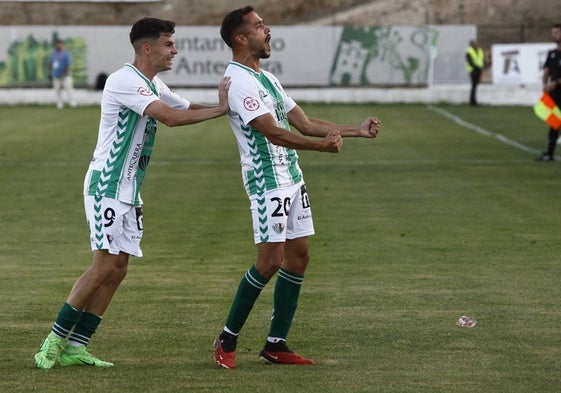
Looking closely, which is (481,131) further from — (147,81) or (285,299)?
(147,81)

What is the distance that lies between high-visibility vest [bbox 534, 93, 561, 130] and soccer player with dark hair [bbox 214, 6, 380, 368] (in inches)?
683

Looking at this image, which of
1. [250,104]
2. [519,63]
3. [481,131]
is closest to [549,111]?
[481,131]

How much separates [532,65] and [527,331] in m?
40.9

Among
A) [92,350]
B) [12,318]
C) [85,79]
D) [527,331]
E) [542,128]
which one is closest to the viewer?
[92,350]

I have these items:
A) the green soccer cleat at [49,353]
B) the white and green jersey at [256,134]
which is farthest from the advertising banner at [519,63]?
the green soccer cleat at [49,353]

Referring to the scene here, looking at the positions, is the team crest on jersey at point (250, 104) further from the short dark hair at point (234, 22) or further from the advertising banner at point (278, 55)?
the advertising banner at point (278, 55)

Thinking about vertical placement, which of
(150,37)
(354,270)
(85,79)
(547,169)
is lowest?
(85,79)

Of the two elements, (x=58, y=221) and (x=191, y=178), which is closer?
(x=58, y=221)

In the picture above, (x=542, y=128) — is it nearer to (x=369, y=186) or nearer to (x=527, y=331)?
(x=369, y=186)

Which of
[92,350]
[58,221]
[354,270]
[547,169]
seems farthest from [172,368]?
[547,169]

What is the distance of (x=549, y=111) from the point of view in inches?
1023

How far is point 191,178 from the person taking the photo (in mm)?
22891

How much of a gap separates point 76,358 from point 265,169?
1636mm

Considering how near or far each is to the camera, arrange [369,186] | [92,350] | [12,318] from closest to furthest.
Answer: [92,350] < [12,318] < [369,186]
